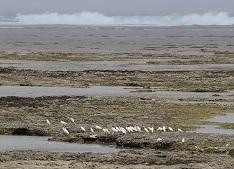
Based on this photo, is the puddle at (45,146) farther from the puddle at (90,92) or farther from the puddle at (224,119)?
the puddle at (90,92)

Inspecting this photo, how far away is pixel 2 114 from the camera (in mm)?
24172

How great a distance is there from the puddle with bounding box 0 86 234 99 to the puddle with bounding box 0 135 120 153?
9976 millimetres

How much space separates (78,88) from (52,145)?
1444cm

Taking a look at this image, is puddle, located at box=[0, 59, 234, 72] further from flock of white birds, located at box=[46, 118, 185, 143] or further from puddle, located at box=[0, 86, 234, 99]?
flock of white birds, located at box=[46, 118, 185, 143]

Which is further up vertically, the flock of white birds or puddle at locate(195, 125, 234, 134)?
the flock of white birds

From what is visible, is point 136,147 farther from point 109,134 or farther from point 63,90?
point 63,90

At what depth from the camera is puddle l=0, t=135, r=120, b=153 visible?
1833cm

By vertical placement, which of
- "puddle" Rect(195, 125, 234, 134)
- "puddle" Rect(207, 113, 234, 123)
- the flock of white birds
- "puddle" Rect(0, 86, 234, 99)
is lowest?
"puddle" Rect(0, 86, 234, 99)

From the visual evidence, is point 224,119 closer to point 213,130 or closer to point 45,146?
point 213,130

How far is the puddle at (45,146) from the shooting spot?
1833 cm

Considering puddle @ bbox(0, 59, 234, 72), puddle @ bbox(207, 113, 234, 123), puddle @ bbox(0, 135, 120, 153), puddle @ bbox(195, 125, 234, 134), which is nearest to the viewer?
puddle @ bbox(0, 135, 120, 153)

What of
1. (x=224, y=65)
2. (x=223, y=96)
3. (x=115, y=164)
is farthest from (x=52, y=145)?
(x=224, y=65)

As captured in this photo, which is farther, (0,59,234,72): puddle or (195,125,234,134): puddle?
(0,59,234,72): puddle

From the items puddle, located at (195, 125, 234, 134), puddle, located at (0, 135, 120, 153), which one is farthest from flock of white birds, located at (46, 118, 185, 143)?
puddle, located at (0, 135, 120, 153)
